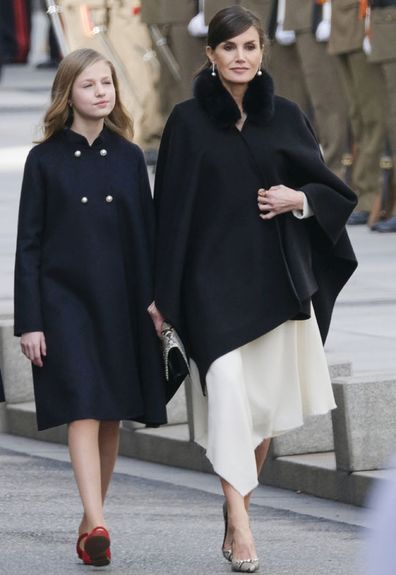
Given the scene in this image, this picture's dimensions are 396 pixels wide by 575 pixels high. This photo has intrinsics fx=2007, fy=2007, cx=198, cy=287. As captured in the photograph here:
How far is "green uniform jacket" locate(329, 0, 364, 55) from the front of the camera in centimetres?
1318

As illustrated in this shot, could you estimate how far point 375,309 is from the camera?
1069 cm

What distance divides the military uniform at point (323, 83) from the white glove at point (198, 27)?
1.32 m

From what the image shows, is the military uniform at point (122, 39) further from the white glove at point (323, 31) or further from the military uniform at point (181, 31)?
the white glove at point (323, 31)

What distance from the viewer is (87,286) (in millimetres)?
6129

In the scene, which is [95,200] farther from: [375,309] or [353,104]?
[353,104]

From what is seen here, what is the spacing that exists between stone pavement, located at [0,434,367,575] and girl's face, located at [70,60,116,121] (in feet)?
4.59

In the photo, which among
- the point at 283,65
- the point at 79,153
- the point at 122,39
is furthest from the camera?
the point at 122,39

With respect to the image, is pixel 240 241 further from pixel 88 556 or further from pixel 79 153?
pixel 88 556

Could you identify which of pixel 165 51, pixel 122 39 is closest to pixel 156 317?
pixel 165 51

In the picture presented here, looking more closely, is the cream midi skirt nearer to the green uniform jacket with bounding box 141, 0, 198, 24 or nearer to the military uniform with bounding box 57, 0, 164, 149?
the green uniform jacket with bounding box 141, 0, 198, 24

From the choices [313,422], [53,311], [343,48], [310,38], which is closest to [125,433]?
[313,422]

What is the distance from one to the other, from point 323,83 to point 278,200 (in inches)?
333

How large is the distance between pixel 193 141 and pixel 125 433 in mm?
2673

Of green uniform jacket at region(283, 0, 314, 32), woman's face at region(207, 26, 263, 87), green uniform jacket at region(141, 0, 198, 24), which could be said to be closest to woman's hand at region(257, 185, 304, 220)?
woman's face at region(207, 26, 263, 87)
